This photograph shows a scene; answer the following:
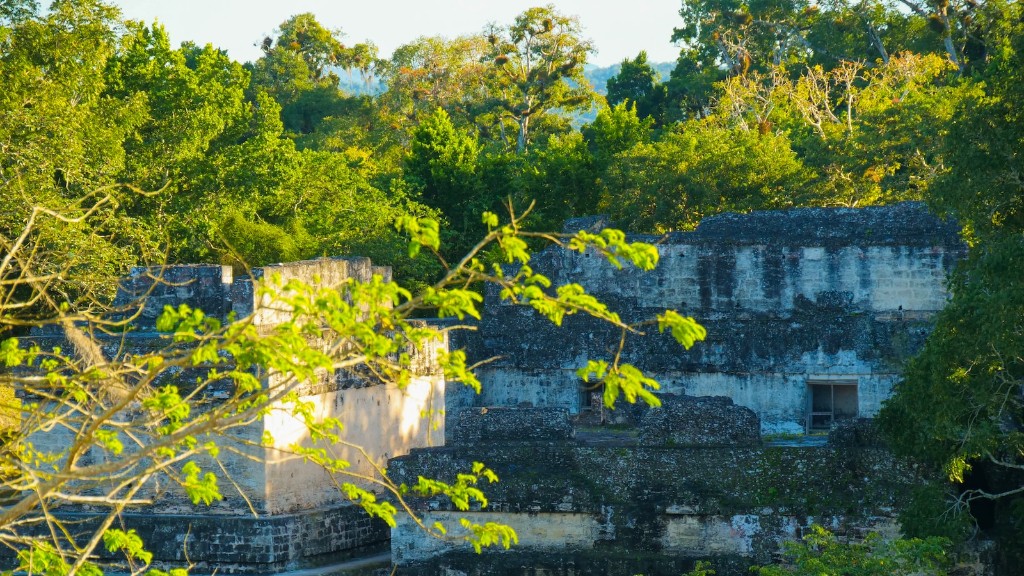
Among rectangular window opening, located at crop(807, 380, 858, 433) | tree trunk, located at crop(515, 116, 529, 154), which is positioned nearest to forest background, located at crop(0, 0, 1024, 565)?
tree trunk, located at crop(515, 116, 529, 154)

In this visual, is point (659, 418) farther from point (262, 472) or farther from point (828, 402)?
point (828, 402)

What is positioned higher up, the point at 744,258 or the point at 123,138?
the point at 123,138

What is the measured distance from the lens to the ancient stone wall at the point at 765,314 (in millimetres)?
19281

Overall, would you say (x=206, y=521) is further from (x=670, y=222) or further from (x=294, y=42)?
(x=294, y=42)

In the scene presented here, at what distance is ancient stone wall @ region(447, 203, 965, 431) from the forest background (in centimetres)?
162

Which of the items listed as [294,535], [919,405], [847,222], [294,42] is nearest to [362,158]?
[294,42]

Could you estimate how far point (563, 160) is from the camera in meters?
31.8

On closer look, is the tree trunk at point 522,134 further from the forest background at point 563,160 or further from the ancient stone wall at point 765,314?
the ancient stone wall at point 765,314

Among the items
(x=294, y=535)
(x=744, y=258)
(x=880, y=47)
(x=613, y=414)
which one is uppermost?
(x=880, y=47)

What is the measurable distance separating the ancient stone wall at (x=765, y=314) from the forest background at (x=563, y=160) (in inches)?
63.7

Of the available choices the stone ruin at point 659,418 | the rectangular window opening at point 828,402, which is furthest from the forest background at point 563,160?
the rectangular window opening at point 828,402

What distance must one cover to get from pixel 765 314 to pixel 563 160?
471 inches

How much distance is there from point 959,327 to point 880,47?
3173 cm

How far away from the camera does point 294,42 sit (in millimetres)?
53438
